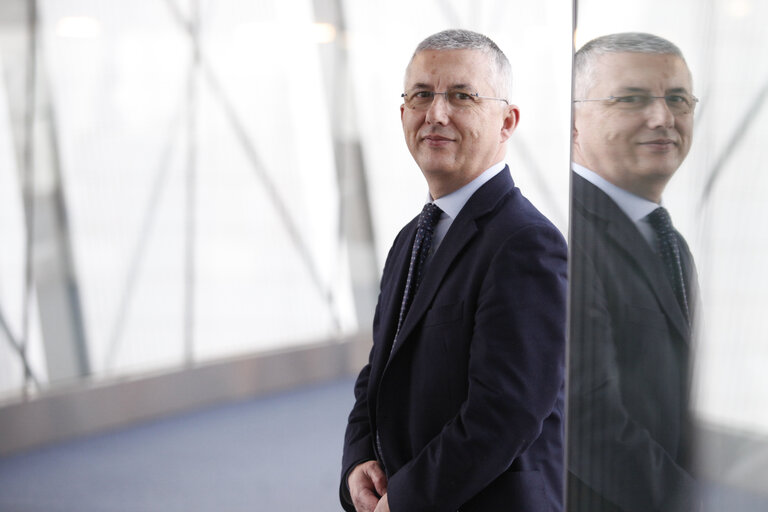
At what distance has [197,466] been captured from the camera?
17.8ft

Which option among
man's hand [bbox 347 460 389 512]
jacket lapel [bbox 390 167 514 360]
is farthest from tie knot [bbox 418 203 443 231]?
man's hand [bbox 347 460 389 512]

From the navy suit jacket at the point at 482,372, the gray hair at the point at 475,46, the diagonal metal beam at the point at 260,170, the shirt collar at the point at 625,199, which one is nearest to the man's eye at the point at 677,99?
the shirt collar at the point at 625,199

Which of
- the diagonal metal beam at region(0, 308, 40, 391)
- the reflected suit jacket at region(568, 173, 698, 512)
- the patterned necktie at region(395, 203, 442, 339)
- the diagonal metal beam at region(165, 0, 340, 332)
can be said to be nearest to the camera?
the reflected suit jacket at region(568, 173, 698, 512)

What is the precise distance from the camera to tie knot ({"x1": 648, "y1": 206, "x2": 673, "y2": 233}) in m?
1.26

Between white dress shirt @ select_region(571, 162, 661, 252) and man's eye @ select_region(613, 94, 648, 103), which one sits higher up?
man's eye @ select_region(613, 94, 648, 103)

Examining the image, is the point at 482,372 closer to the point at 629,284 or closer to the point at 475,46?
the point at 629,284

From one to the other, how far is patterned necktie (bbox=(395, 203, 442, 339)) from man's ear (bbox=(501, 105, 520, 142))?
0.23m

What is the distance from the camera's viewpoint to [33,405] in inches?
235

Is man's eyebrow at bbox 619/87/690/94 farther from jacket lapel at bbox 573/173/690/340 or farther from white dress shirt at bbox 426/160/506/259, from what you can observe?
white dress shirt at bbox 426/160/506/259

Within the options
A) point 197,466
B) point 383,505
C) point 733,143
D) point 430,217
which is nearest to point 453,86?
point 430,217

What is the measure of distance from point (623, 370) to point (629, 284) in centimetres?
14

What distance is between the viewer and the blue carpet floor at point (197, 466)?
4777 millimetres

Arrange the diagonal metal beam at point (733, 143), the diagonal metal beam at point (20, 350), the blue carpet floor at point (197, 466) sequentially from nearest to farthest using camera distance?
the diagonal metal beam at point (733, 143), the blue carpet floor at point (197, 466), the diagonal metal beam at point (20, 350)

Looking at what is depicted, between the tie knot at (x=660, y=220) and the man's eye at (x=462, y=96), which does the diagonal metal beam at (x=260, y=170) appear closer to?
the man's eye at (x=462, y=96)
